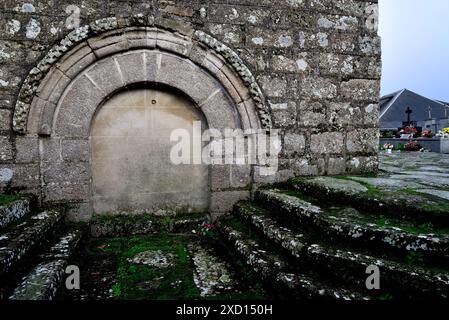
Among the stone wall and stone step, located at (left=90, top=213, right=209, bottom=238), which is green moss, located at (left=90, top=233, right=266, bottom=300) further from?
the stone wall

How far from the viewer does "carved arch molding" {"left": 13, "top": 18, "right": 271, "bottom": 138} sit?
9.00ft

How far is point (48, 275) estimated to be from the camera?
1742 millimetres

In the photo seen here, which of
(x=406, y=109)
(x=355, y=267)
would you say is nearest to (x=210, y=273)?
(x=355, y=267)

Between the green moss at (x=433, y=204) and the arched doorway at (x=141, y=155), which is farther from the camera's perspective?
the arched doorway at (x=141, y=155)

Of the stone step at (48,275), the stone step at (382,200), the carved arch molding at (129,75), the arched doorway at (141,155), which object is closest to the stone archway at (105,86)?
the carved arch molding at (129,75)

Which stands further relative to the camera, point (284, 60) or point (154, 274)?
point (284, 60)

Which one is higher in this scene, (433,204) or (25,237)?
(433,204)

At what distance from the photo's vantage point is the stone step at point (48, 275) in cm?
153

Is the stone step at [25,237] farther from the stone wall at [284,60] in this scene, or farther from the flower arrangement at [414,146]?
the flower arrangement at [414,146]

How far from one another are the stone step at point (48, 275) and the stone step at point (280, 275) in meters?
1.24

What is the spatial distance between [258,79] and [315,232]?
5.80 feet

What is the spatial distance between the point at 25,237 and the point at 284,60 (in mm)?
2873

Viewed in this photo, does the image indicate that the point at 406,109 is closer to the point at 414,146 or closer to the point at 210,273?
the point at 414,146

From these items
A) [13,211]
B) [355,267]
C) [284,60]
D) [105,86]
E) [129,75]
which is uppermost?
[284,60]
